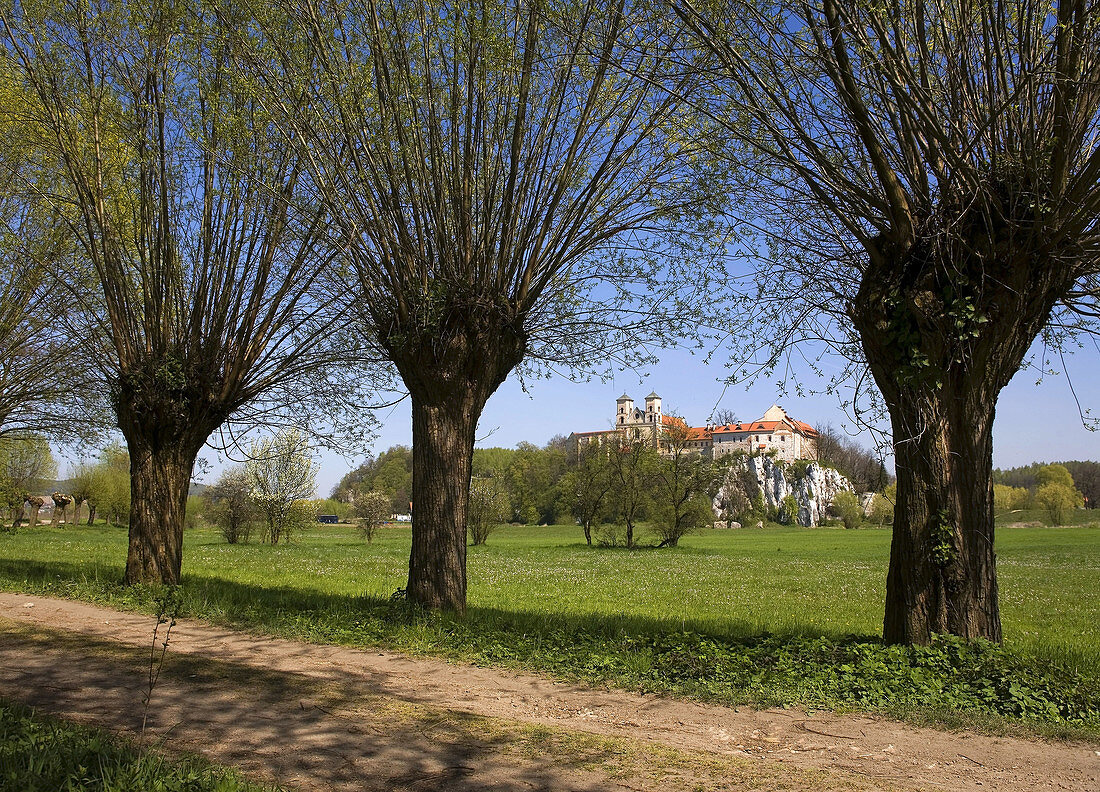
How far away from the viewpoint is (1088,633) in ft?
44.0

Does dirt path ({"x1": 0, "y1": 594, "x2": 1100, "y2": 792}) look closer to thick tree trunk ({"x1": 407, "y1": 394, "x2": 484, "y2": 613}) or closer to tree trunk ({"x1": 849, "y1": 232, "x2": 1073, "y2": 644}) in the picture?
tree trunk ({"x1": 849, "y1": 232, "x2": 1073, "y2": 644})

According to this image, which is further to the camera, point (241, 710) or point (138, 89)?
point (138, 89)

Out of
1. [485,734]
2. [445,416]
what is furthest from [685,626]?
[485,734]

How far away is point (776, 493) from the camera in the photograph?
4619 inches

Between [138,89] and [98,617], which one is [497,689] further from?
[138,89]

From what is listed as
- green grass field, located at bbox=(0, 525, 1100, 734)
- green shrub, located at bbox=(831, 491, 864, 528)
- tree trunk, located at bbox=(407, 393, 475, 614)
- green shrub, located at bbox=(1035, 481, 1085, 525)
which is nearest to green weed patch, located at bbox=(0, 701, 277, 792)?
green grass field, located at bbox=(0, 525, 1100, 734)

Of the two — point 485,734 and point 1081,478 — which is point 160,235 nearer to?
point 485,734

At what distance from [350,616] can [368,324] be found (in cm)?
396

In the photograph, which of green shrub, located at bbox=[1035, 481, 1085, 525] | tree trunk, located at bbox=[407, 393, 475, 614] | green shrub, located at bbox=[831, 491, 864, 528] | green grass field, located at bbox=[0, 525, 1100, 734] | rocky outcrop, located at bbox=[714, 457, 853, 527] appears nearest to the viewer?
green grass field, located at bbox=[0, 525, 1100, 734]

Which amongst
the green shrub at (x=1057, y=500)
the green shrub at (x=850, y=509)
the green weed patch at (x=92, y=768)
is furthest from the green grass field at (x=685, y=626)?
the green shrub at (x=850, y=509)

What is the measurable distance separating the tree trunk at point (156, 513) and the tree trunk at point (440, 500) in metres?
5.52

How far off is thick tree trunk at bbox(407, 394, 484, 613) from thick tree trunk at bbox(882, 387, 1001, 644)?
16.7ft

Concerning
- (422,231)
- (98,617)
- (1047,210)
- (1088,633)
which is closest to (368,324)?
(422,231)

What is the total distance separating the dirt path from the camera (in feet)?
15.3
